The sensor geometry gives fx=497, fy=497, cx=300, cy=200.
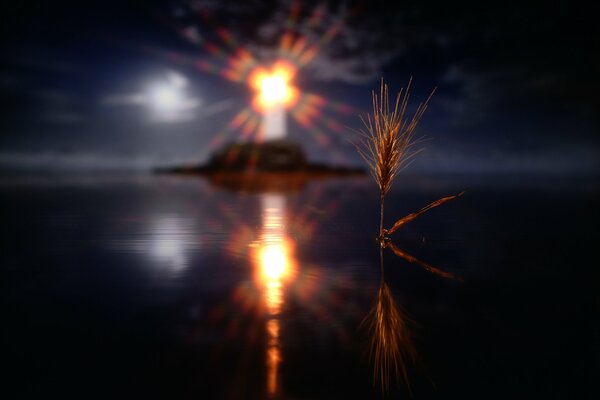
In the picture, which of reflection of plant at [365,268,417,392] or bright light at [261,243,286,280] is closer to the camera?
reflection of plant at [365,268,417,392]

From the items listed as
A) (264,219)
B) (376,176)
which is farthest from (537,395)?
(264,219)

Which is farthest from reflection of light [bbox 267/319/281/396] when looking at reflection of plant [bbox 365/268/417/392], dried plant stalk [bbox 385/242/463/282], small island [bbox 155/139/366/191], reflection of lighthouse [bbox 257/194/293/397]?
small island [bbox 155/139/366/191]

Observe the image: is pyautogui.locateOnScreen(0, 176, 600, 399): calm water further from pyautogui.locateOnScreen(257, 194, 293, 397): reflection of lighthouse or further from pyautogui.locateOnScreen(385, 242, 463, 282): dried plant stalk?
pyautogui.locateOnScreen(385, 242, 463, 282): dried plant stalk

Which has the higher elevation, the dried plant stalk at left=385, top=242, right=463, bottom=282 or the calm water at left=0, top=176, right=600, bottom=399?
the dried plant stalk at left=385, top=242, right=463, bottom=282

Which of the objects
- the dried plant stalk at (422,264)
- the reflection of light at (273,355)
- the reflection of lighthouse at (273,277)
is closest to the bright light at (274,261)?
the reflection of lighthouse at (273,277)

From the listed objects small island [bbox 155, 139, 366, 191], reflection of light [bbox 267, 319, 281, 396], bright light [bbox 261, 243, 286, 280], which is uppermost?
small island [bbox 155, 139, 366, 191]

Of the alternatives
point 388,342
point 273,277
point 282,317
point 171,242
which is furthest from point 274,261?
point 388,342

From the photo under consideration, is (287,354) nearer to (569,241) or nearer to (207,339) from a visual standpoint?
(207,339)
